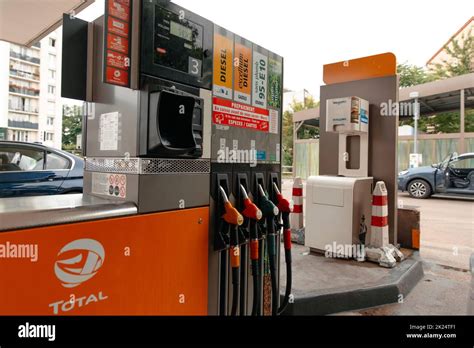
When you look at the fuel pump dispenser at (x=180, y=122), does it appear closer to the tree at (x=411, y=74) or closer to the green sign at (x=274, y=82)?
the green sign at (x=274, y=82)

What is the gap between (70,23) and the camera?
1450 millimetres

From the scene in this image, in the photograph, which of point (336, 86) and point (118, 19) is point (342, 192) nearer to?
point (336, 86)

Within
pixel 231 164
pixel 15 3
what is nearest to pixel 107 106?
pixel 231 164

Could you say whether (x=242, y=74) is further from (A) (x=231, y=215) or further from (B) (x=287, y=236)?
(B) (x=287, y=236)

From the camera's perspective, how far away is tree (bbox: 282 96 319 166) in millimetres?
17734

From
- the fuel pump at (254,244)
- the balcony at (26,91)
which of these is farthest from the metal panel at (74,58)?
the balcony at (26,91)

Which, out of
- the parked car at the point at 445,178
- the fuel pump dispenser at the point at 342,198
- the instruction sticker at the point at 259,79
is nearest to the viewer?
the instruction sticker at the point at 259,79

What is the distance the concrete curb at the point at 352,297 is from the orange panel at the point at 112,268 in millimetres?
1127

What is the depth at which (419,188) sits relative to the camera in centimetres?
951

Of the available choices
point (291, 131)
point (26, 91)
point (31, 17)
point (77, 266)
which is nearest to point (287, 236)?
point (77, 266)

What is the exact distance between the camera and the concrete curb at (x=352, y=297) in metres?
2.50

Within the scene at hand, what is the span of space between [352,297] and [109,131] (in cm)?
218

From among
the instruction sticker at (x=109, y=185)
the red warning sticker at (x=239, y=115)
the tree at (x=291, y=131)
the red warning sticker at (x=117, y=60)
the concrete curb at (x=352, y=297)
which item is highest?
the tree at (x=291, y=131)

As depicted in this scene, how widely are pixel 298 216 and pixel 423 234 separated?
2.25 metres
